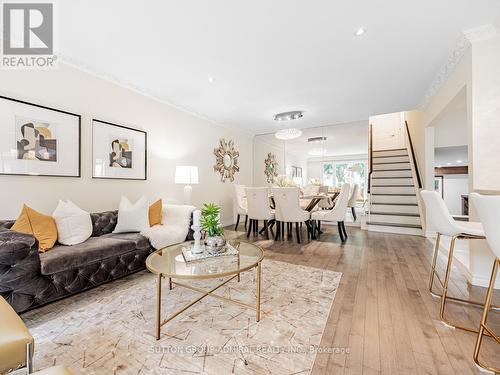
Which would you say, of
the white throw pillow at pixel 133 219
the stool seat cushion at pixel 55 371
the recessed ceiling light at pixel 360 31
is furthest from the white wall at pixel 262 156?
the stool seat cushion at pixel 55 371

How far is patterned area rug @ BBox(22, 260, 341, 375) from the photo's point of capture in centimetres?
126

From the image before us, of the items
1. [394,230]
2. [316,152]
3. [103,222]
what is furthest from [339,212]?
[103,222]

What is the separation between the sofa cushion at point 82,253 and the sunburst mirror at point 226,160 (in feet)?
9.98

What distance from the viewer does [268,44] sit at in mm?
2416

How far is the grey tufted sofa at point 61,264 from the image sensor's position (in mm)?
1594

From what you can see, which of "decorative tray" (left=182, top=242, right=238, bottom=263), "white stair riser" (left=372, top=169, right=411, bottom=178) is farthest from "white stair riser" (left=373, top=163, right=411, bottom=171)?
"decorative tray" (left=182, top=242, right=238, bottom=263)

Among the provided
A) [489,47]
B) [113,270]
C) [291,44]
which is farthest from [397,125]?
[113,270]

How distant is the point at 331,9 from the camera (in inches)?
76.1

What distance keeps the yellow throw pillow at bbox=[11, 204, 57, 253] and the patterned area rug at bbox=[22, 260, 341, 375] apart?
22.2 inches

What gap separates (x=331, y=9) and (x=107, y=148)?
10.1 ft

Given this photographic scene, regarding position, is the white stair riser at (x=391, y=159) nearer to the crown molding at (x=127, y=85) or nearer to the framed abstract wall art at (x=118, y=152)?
the crown molding at (x=127, y=85)

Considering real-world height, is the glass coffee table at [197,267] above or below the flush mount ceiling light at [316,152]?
below

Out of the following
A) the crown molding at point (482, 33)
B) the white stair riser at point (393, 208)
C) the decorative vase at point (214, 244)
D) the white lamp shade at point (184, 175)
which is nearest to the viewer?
the decorative vase at point (214, 244)

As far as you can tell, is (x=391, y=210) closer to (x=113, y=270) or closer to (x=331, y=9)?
(x=331, y=9)
